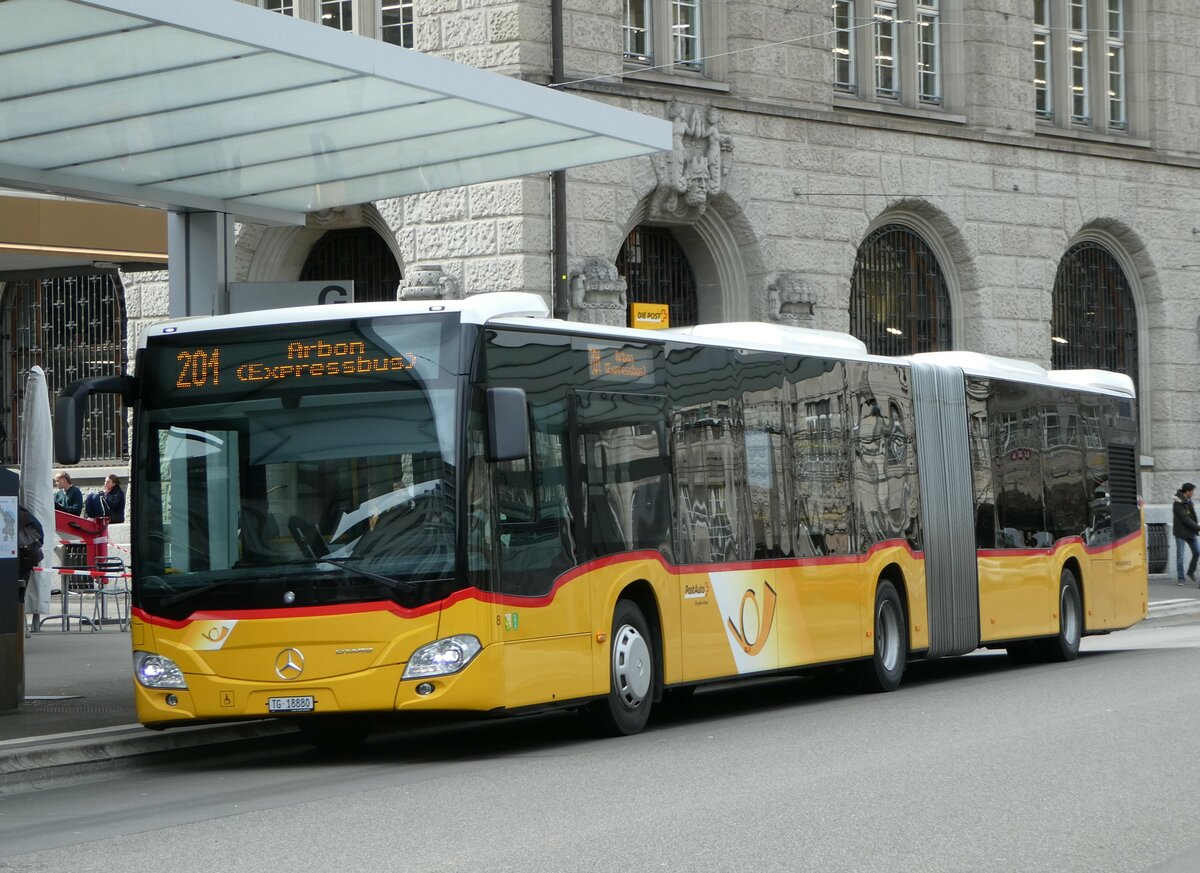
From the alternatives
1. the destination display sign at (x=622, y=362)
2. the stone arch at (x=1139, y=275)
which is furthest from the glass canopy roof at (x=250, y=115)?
the stone arch at (x=1139, y=275)

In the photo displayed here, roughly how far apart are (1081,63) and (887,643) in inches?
711

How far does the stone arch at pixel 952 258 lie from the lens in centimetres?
2889

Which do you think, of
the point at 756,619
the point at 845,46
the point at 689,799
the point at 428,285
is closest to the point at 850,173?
the point at 845,46

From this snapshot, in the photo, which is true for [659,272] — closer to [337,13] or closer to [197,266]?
[337,13]

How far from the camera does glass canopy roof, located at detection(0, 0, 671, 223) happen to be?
11805 mm

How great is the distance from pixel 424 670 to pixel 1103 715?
485 centimetres

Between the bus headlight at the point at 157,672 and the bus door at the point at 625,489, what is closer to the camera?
the bus headlight at the point at 157,672

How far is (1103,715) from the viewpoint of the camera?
1323cm

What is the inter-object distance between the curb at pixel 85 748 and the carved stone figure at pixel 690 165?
13.1 m

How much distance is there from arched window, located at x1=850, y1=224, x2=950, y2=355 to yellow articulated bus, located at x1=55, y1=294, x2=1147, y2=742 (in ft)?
41.9

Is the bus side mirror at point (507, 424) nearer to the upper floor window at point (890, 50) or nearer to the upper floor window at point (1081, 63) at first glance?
the upper floor window at point (890, 50)

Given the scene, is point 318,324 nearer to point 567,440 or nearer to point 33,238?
point 567,440

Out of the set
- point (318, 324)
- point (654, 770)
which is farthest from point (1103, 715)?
point (318, 324)

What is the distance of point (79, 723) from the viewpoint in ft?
43.0
